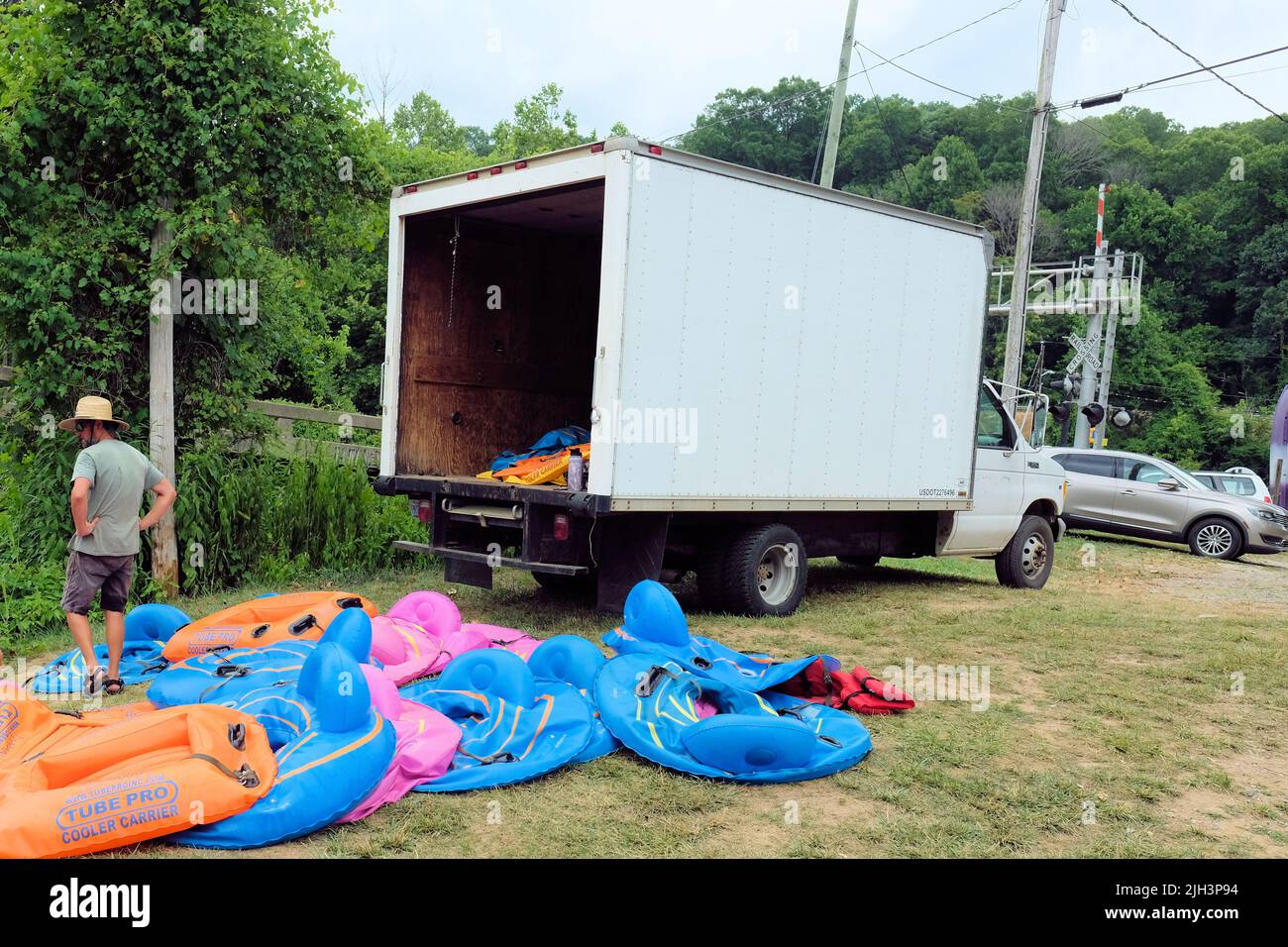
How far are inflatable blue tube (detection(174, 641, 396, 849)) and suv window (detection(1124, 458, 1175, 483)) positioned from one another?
16597 mm

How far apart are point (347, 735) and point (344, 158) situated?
6.69 meters

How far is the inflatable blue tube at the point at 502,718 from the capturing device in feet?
14.8

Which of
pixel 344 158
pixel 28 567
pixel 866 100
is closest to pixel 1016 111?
pixel 866 100

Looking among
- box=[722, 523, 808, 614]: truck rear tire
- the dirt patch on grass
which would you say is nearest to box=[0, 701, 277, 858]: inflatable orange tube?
the dirt patch on grass

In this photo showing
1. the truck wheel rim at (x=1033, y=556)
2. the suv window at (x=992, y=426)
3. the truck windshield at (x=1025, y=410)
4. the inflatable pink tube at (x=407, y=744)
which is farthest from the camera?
the truck wheel rim at (x=1033, y=556)

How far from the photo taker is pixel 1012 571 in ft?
37.0

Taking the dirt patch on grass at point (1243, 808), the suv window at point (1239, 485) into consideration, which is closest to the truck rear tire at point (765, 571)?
the dirt patch on grass at point (1243, 808)

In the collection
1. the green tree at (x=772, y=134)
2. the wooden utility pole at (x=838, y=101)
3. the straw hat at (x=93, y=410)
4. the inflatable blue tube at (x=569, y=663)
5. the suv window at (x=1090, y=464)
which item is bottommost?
the inflatable blue tube at (x=569, y=663)

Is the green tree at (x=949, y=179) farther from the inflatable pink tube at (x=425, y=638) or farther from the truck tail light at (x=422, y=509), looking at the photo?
the inflatable pink tube at (x=425, y=638)

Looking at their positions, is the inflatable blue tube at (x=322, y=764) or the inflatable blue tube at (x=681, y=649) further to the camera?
the inflatable blue tube at (x=681, y=649)

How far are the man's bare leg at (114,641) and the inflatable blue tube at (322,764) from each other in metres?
1.86

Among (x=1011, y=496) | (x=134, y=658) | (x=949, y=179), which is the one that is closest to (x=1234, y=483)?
(x=1011, y=496)

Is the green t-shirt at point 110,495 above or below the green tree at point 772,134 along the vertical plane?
below
